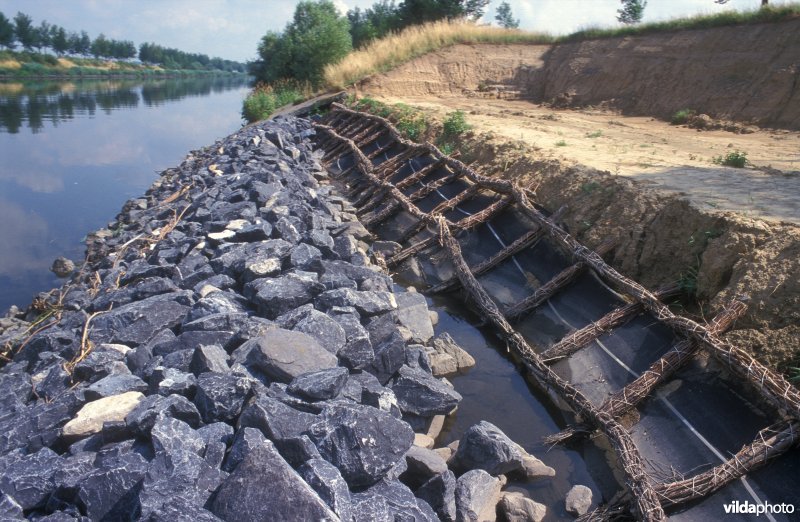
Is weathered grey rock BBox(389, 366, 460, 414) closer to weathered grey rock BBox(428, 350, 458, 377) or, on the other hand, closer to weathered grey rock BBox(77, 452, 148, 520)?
weathered grey rock BBox(428, 350, 458, 377)

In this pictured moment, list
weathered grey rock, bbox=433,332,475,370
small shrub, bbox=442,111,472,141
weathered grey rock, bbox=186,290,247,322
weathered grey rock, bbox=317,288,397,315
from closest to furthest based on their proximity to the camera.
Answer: weathered grey rock, bbox=186,290,247,322, weathered grey rock, bbox=317,288,397,315, weathered grey rock, bbox=433,332,475,370, small shrub, bbox=442,111,472,141

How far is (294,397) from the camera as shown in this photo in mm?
4008

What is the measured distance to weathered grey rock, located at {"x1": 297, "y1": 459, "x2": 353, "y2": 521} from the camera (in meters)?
3.07

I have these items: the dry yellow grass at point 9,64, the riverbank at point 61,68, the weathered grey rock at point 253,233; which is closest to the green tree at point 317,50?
the weathered grey rock at point 253,233

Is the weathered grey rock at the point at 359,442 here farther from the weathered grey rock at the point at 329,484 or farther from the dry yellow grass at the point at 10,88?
the dry yellow grass at the point at 10,88

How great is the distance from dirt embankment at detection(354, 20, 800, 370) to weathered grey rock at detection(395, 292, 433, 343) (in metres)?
2.21

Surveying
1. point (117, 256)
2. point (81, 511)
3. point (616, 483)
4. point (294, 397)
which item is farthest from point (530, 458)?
point (117, 256)

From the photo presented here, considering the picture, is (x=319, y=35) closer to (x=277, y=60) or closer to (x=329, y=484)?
(x=277, y=60)

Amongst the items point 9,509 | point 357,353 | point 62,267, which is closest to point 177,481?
point 9,509

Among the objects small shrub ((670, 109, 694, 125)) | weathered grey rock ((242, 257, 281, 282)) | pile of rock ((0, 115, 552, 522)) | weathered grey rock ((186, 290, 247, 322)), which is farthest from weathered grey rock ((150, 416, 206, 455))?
small shrub ((670, 109, 694, 125))

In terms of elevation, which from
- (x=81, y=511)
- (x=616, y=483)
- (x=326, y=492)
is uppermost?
(x=326, y=492)

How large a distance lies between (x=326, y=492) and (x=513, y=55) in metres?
24.4

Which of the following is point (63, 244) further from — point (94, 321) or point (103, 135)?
point (103, 135)

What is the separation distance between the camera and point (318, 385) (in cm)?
405
